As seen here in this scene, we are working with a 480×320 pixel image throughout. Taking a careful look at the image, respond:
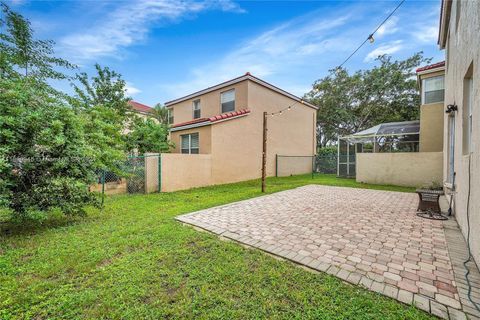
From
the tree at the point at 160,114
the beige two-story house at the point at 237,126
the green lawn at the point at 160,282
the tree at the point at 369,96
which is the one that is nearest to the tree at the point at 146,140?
the beige two-story house at the point at 237,126

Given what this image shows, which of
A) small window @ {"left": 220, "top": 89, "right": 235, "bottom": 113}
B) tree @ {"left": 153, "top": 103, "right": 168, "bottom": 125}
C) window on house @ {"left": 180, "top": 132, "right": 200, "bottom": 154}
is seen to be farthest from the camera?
tree @ {"left": 153, "top": 103, "right": 168, "bottom": 125}

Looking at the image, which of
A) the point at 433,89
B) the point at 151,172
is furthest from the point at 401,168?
the point at 151,172

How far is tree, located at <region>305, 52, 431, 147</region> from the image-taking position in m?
19.4

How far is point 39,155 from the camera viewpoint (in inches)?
161

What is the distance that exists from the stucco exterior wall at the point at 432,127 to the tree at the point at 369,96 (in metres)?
8.99

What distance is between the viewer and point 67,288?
2.37 metres

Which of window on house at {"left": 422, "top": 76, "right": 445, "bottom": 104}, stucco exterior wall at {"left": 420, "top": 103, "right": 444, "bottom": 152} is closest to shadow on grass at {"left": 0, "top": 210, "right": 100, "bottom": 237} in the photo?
stucco exterior wall at {"left": 420, "top": 103, "right": 444, "bottom": 152}

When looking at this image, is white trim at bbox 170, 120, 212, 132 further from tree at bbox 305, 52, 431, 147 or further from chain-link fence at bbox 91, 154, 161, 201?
tree at bbox 305, 52, 431, 147

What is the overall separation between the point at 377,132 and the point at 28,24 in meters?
18.8

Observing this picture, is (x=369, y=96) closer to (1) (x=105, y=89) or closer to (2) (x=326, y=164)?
(2) (x=326, y=164)

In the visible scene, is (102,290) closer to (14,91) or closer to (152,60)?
(14,91)

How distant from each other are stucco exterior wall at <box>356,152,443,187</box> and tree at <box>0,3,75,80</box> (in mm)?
16440

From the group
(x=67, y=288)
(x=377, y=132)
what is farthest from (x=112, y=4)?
(x=377, y=132)

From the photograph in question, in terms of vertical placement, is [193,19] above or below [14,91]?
above
